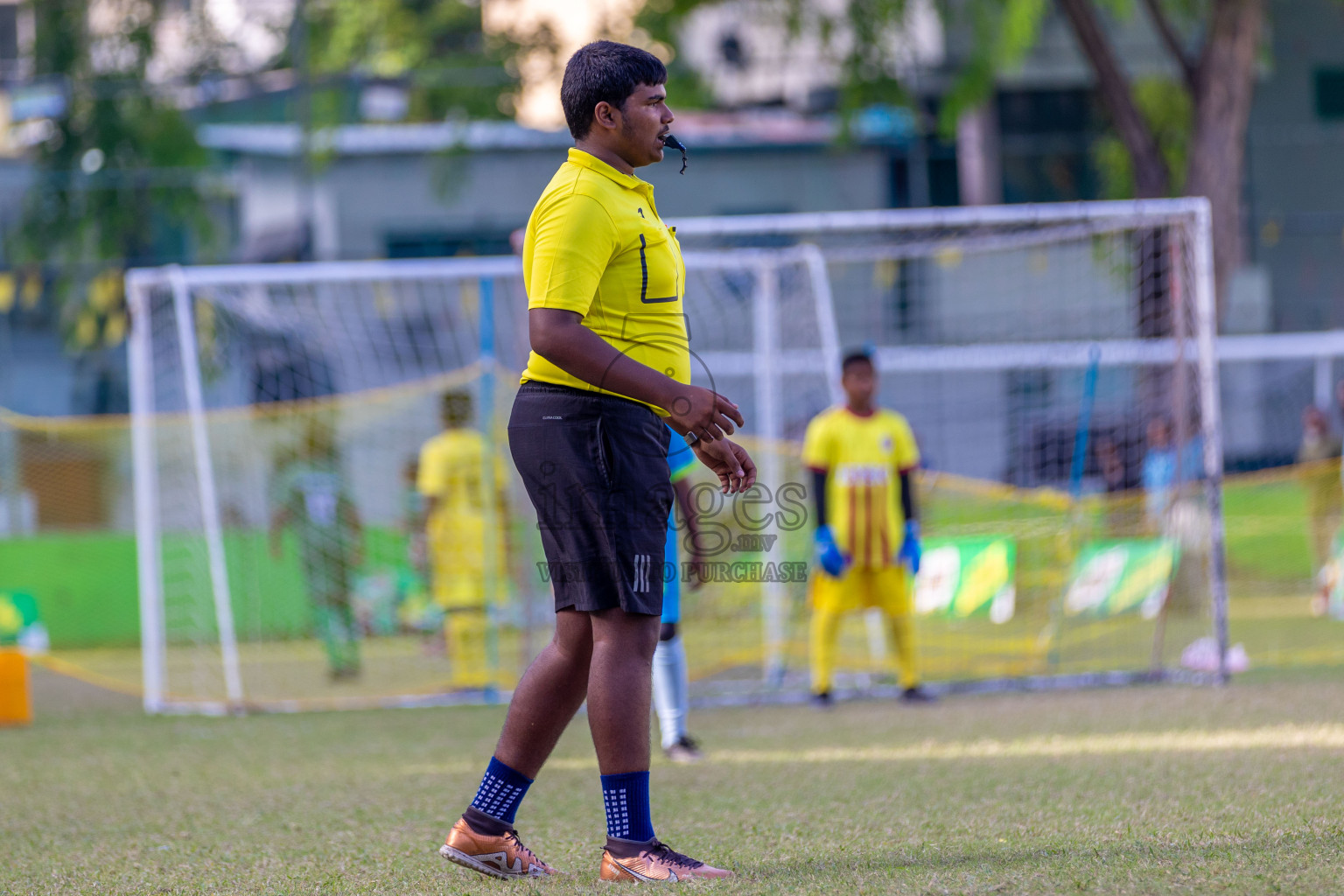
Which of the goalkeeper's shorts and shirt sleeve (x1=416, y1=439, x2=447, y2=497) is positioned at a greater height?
shirt sleeve (x1=416, y1=439, x2=447, y2=497)

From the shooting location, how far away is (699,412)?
315 cm

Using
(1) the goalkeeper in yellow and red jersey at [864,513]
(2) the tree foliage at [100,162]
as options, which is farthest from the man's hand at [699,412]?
(2) the tree foliage at [100,162]

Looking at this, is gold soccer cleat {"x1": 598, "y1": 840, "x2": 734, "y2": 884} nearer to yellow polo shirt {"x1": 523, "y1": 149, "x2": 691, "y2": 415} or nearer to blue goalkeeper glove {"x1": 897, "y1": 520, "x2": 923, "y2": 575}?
yellow polo shirt {"x1": 523, "y1": 149, "x2": 691, "y2": 415}

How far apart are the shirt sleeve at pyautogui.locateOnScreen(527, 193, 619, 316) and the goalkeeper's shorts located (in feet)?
16.1

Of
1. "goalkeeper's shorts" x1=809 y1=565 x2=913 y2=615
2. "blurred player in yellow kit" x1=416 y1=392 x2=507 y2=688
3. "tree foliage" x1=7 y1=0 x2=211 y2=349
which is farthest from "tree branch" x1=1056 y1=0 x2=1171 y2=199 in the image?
"tree foliage" x1=7 y1=0 x2=211 y2=349

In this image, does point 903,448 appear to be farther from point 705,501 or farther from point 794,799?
point 794,799

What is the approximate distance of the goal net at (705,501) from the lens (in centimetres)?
836

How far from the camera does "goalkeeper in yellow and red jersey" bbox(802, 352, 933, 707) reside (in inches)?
308

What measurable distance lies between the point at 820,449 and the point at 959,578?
415 cm

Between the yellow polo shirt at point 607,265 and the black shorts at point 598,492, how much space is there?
0.24 ft

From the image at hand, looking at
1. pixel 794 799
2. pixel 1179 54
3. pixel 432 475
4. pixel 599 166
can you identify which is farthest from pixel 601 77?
pixel 1179 54

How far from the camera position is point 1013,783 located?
4.82 m

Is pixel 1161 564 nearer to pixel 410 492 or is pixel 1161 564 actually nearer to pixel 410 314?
pixel 410 492

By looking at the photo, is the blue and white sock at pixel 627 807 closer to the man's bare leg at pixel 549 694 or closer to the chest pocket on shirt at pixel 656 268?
the man's bare leg at pixel 549 694
